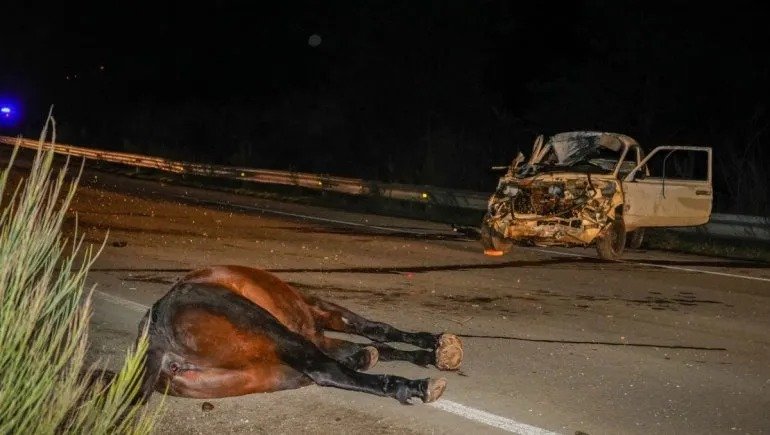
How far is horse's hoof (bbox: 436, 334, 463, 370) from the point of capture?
6234 mm

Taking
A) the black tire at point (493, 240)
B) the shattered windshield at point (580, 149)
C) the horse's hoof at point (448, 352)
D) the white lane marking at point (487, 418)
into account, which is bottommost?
the white lane marking at point (487, 418)

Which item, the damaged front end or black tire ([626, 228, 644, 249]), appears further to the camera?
black tire ([626, 228, 644, 249])

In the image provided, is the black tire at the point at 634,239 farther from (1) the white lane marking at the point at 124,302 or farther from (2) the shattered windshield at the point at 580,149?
(1) the white lane marking at the point at 124,302

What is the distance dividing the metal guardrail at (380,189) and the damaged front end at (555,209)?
3563mm

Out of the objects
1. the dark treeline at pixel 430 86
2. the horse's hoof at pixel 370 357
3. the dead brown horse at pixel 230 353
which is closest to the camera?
the dead brown horse at pixel 230 353

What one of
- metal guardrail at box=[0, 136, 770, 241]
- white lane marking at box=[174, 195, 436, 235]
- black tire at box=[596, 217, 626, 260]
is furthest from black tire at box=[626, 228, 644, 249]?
white lane marking at box=[174, 195, 436, 235]

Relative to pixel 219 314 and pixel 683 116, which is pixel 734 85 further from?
pixel 219 314

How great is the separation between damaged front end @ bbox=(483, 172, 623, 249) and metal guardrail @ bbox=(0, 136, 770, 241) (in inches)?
140

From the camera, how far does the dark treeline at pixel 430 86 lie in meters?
29.1

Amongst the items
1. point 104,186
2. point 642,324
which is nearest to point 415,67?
point 104,186

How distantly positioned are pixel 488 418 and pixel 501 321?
293cm

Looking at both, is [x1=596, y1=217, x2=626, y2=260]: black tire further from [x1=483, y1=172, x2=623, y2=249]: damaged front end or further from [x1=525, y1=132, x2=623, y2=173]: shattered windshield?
[x1=525, y1=132, x2=623, y2=173]: shattered windshield

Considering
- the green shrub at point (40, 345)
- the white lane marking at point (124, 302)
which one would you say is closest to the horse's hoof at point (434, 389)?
the green shrub at point (40, 345)

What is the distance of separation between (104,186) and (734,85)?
62.3 feet
